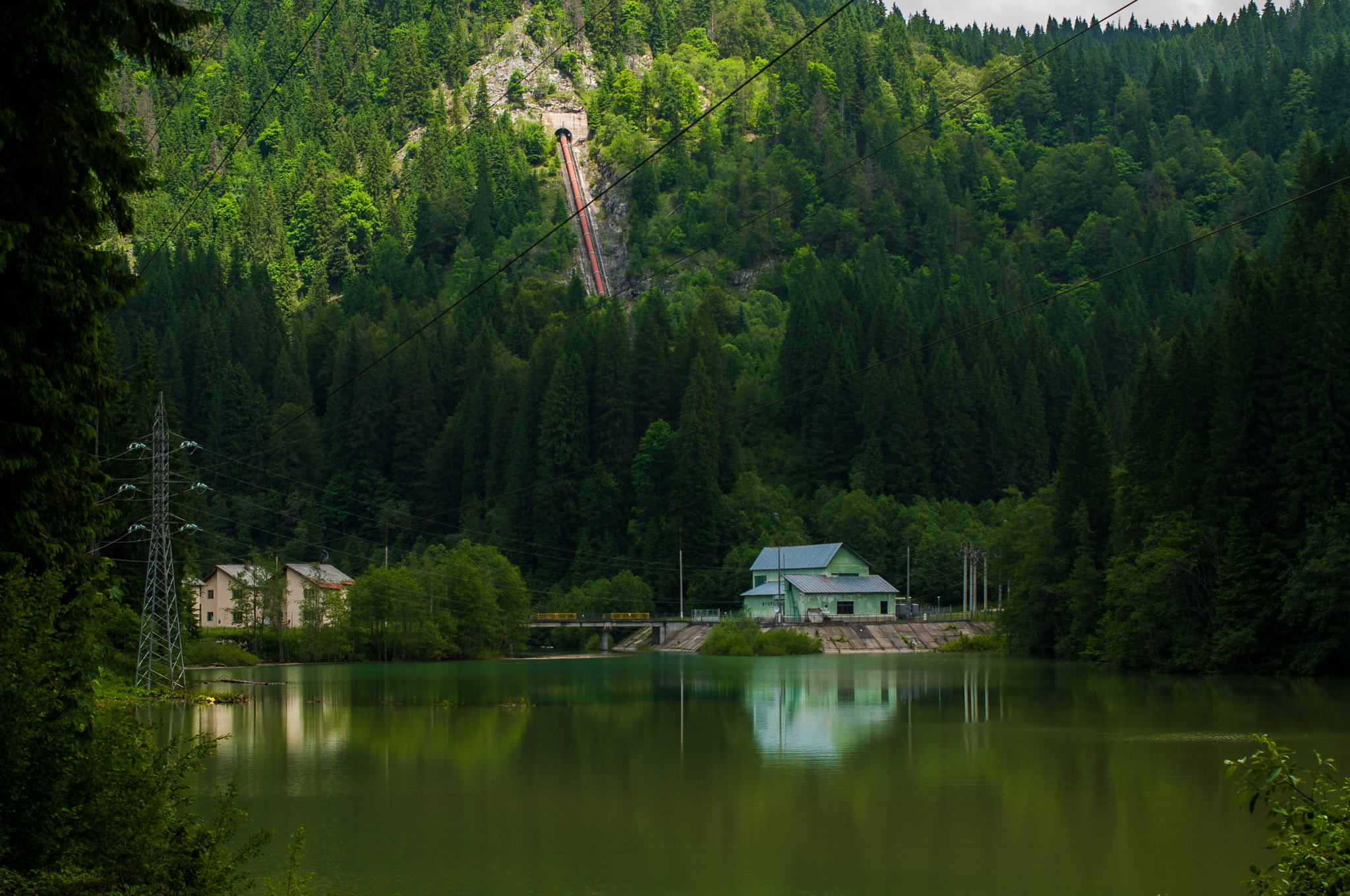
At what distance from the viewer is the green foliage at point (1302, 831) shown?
344 inches

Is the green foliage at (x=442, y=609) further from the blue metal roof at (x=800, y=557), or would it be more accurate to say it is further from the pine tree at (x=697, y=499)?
the pine tree at (x=697, y=499)

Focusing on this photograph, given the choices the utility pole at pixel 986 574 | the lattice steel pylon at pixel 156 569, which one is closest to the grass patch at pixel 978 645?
the utility pole at pixel 986 574

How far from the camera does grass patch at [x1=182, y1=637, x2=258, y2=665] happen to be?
62.2 m

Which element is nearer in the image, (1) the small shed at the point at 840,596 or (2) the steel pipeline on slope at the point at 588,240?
(1) the small shed at the point at 840,596

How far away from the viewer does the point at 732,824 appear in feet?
60.8

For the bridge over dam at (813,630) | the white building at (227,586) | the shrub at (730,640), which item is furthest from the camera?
the white building at (227,586)

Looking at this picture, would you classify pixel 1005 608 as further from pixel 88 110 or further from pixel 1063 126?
pixel 1063 126

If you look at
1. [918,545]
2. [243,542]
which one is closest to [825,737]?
[918,545]

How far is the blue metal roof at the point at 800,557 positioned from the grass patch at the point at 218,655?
121 ft

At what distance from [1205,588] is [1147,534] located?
4416 millimetres

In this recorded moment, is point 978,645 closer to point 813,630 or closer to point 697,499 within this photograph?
point 813,630

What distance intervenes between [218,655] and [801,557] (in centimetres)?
4393

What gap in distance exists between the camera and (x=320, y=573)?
89.2m

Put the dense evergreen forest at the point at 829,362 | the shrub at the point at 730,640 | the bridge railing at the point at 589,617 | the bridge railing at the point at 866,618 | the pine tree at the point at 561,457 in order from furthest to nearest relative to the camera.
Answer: the pine tree at the point at 561,457 → the bridge railing at the point at 589,617 → the bridge railing at the point at 866,618 → the shrub at the point at 730,640 → the dense evergreen forest at the point at 829,362
